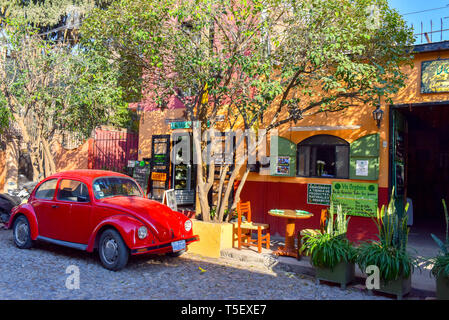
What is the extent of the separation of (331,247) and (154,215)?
10.1ft

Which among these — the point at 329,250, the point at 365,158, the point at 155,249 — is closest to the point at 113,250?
the point at 155,249

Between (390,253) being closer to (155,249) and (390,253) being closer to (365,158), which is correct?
(155,249)

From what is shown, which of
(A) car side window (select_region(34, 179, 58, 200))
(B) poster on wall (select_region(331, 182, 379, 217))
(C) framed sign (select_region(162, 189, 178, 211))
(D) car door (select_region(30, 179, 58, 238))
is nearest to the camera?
(D) car door (select_region(30, 179, 58, 238))

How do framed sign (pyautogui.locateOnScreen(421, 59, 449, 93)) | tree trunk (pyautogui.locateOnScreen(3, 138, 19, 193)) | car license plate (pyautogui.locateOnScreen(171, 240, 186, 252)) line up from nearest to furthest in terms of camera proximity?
1. car license plate (pyautogui.locateOnScreen(171, 240, 186, 252))
2. framed sign (pyautogui.locateOnScreen(421, 59, 449, 93))
3. tree trunk (pyautogui.locateOnScreen(3, 138, 19, 193))

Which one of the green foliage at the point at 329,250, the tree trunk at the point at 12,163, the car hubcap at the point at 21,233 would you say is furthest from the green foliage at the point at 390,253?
the tree trunk at the point at 12,163

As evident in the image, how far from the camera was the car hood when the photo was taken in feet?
21.8

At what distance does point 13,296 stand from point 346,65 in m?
6.64

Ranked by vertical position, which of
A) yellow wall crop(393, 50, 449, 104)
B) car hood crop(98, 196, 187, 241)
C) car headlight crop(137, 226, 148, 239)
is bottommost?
car headlight crop(137, 226, 148, 239)

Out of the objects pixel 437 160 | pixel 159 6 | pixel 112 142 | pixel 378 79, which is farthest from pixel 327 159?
pixel 112 142

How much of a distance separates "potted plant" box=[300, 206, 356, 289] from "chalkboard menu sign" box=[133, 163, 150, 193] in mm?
7604

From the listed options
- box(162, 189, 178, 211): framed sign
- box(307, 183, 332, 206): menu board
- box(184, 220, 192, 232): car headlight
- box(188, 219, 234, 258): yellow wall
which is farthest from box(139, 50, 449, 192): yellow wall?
box(184, 220, 192, 232): car headlight

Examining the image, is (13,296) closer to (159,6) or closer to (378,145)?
(159,6)

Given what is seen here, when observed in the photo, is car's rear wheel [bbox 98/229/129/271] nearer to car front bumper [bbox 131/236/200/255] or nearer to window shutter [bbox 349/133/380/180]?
car front bumper [bbox 131/236/200/255]

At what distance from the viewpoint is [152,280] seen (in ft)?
20.2
